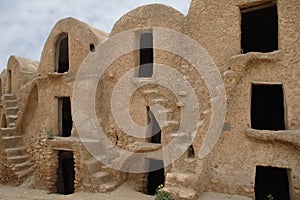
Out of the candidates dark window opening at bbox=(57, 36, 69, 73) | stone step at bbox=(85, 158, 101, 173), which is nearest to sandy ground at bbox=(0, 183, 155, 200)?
stone step at bbox=(85, 158, 101, 173)

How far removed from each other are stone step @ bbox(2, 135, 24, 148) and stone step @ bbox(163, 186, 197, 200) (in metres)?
9.22

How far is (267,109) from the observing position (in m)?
10.6

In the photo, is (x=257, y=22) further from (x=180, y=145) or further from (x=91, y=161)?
(x=91, y=161)

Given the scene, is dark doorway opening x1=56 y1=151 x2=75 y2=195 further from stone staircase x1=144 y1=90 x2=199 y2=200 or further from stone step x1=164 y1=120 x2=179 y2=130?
stone step x1=164 y1=120 x2=179 y2=130

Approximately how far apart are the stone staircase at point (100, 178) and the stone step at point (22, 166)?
14.0 feet

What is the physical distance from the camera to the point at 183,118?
29.5ft

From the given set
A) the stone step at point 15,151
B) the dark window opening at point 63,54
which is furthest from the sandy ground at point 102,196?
the dark window opening at point 63,54

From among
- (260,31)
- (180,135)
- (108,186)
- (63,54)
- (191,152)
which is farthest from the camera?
(63,54)

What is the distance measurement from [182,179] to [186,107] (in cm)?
264

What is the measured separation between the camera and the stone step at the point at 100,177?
9.48 m

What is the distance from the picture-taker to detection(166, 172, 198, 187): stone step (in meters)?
7.11

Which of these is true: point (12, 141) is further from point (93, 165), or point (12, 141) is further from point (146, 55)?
point (146, 55)

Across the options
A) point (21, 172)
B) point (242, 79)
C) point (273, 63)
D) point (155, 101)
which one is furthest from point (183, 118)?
point (21, 172)

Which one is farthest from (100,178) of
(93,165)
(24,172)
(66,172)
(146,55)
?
(146,55)
